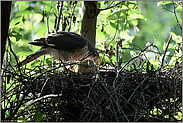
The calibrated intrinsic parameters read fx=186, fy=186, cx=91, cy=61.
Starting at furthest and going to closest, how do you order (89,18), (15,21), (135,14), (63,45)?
(135,14) → (63,45) → (89,18) → (15,21)

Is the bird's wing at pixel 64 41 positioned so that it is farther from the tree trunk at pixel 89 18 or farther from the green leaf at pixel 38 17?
the green leaf at pixel 38 17

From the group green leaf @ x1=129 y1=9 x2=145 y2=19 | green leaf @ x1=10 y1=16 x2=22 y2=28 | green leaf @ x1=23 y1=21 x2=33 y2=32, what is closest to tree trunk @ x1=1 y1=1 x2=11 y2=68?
green leaf @ x1=10 y1=16 x2=22 y2=28

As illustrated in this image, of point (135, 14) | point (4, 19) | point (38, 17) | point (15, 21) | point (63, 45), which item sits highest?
point (135, 14)

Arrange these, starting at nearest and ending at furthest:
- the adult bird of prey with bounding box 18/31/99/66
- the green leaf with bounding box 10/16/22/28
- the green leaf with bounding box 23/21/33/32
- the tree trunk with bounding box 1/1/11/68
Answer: the tree trunk with bounding box 1/1/11/68
the green leaf with bounding box 10/16/22/28
the adult bird of prey with bounding box 18/31/99/66
the green leaf with bounding box 23/21/33/32

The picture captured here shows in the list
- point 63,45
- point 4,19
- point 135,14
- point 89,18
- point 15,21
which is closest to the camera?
point 4,19

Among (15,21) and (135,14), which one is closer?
(15,21)

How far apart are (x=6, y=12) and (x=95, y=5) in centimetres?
188

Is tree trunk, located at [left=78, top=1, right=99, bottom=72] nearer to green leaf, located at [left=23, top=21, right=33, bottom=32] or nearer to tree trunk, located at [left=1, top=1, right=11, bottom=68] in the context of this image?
green leaf, located at [left=23, top=21, right=33, bottom=32]

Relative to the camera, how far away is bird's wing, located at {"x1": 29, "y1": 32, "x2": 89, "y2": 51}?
2.47m

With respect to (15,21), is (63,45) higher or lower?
lower

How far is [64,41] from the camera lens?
258cm

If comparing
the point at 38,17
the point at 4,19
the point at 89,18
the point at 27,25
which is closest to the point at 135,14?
the point at 89,18

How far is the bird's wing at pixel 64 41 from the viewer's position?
247 centimetres

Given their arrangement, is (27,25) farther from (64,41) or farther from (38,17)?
(64,41)
